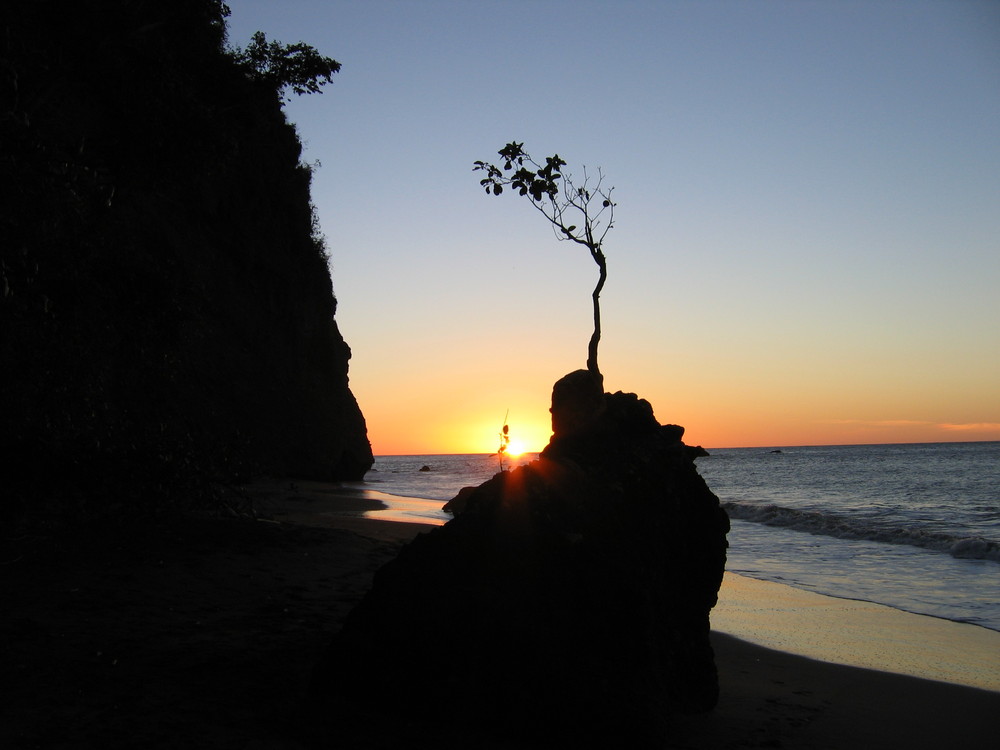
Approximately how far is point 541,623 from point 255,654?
2.49 m

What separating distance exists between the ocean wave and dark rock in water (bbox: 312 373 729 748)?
14.2 meters

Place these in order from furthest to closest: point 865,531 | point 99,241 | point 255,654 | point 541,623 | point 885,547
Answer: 1. point 865,531
2. point 885,547
3. point 99,241
4. point 255,654
5. point 541,623

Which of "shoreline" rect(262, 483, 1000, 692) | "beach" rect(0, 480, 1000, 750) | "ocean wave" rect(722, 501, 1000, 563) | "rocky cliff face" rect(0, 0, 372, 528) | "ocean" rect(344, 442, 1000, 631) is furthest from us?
"ocean wave" rect(722, 501, 1000, 563)

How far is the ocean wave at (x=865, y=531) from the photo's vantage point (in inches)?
656

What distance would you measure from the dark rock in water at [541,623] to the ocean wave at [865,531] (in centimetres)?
1417

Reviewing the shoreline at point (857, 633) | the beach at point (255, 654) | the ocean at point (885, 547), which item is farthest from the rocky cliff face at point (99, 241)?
the ocean at point (885, 547)

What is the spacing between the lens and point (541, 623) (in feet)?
16.1

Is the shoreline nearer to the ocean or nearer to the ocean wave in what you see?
the ocean

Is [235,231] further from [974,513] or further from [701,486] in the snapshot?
[974,513]

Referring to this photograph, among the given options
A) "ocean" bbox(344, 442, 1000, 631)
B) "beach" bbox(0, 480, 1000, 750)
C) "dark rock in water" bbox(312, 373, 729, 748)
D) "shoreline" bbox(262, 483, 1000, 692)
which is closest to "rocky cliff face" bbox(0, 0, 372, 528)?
"beach" bbox(0, 480, 1000, 750)

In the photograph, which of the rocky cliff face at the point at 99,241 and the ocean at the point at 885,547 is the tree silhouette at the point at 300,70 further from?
the ocean at the point at 885,547

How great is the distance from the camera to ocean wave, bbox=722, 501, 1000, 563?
1666cm

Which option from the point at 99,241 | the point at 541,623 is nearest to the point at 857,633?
the point at 541,623

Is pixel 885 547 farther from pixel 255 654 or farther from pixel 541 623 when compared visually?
pixel 255 654
